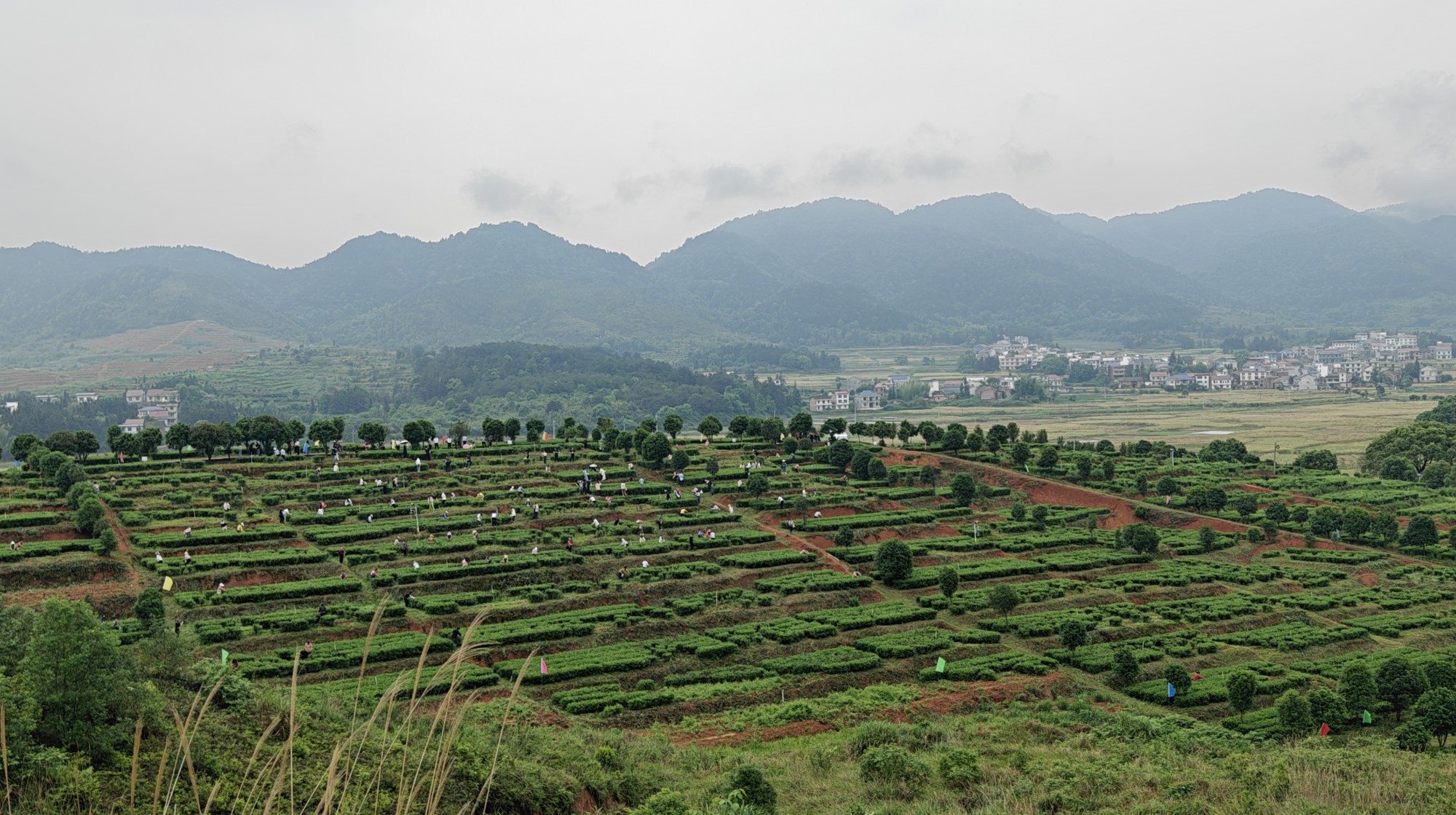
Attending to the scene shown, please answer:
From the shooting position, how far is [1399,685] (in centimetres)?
2677

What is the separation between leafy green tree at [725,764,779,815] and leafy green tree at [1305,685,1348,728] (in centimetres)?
1620

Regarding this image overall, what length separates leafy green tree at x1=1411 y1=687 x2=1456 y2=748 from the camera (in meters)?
24.2

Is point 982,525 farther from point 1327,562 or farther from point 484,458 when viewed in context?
point 484,458

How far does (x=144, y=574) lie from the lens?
36.1m

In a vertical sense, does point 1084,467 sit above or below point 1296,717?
above

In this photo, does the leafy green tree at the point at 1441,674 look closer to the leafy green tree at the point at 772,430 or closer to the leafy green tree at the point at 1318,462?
the leafy green tree at the point at 1318,462

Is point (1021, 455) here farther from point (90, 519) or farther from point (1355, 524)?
point (90, 519)

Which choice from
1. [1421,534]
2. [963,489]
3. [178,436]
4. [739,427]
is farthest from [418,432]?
[1421,534]

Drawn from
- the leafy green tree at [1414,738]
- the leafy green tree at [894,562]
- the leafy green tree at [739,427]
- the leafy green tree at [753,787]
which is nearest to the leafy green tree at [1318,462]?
the leafy green tree at [739,427]

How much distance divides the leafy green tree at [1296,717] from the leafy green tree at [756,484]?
29331mm

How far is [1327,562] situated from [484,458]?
43.9 meters

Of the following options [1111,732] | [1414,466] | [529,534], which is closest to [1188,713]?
[1111,732]

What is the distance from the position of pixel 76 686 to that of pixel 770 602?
83.0 ft

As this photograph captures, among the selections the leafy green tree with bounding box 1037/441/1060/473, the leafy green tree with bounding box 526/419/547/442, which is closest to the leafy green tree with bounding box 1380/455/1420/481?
the leafy green tree with bounding box 1037/441/1060/473
